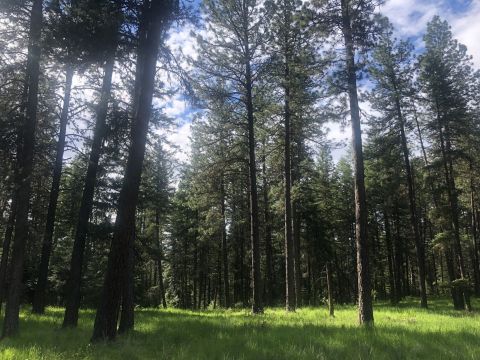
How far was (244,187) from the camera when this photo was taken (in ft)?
110

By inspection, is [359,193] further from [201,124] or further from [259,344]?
[201,124]

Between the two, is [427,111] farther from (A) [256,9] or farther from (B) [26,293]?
(B) [26,293]

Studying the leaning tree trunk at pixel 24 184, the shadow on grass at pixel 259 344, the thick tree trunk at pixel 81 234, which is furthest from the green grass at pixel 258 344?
the thick tree trunk at pixel 81 234

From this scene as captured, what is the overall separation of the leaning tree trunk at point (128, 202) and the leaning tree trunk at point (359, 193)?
6394 millimetres

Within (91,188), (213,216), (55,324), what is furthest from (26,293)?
(91,188)

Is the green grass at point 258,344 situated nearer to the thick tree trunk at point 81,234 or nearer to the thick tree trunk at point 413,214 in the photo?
the thick tree trunk at point 81,234

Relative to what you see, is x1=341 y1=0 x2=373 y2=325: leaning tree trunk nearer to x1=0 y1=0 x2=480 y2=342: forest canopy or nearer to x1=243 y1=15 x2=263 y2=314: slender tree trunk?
x1=0 y1=0 x2=480 y2=342: forest canopy

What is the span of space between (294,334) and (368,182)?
28.9 m

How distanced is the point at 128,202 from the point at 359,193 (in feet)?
23.5

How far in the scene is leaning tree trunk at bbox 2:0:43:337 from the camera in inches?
424

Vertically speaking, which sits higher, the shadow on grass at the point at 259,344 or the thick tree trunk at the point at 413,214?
the thick tree trunk at the point at 413,214

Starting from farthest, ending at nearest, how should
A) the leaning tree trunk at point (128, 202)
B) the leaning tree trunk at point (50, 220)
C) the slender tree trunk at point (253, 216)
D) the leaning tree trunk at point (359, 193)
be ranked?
1. the slender tree trunk at point (253, 216)
2. the leaning tree trunk at point (50, 220)
3. the leaning tree trunk at point (359, 193)
4. the leaning tree trunk at point (128, 202)

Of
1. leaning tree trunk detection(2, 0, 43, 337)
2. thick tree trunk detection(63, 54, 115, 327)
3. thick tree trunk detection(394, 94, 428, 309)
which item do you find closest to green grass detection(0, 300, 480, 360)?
leaning tree trunk detection(2, 0, 43, 337)

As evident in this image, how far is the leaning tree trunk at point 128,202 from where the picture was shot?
8.82 m
